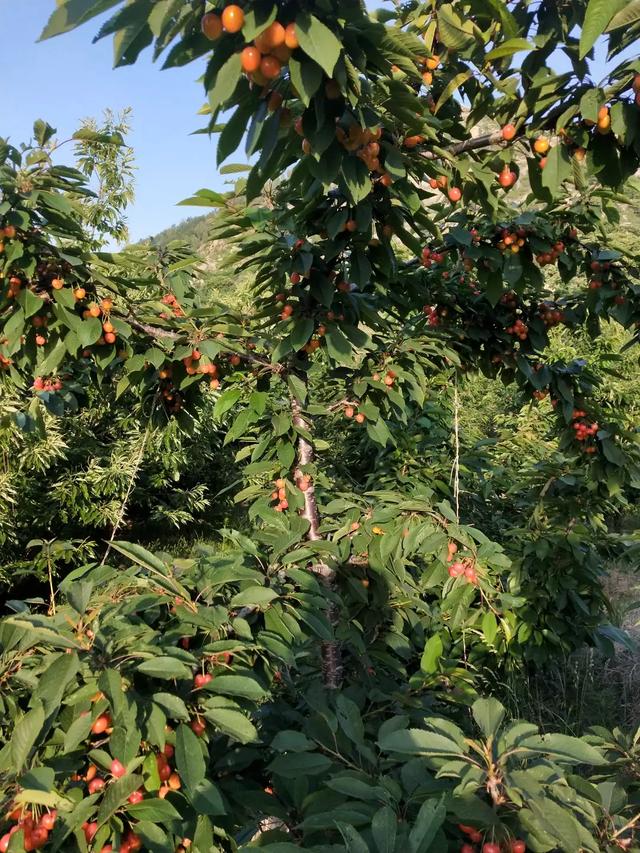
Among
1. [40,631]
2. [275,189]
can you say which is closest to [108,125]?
[275,189]

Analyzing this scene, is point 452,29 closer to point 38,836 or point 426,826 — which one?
point 426,826

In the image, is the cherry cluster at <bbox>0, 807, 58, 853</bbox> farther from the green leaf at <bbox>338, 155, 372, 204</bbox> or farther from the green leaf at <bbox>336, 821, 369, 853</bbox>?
the green leaf at <bbox>338, 155, 372, 204</bbox>

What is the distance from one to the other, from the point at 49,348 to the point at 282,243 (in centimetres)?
77

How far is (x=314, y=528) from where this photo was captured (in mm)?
1806

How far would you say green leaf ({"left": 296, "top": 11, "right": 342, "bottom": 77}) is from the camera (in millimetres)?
729

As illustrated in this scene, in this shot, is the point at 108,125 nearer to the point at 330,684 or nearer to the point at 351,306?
the point at 351,306

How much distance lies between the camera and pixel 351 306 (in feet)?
5.80

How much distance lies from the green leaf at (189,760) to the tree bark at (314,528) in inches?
31.5

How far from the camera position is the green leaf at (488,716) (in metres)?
0.88

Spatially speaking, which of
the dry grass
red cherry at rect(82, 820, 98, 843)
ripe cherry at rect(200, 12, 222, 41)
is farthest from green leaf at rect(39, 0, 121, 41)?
the dry grass

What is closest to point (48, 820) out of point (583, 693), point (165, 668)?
point (165, 668)

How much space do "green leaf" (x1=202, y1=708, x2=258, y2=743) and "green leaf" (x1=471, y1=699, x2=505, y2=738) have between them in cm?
36

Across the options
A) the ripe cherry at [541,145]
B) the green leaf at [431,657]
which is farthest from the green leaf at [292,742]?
the ripe cherry at [541,145]

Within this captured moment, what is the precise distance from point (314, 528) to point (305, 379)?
49 centimetres
